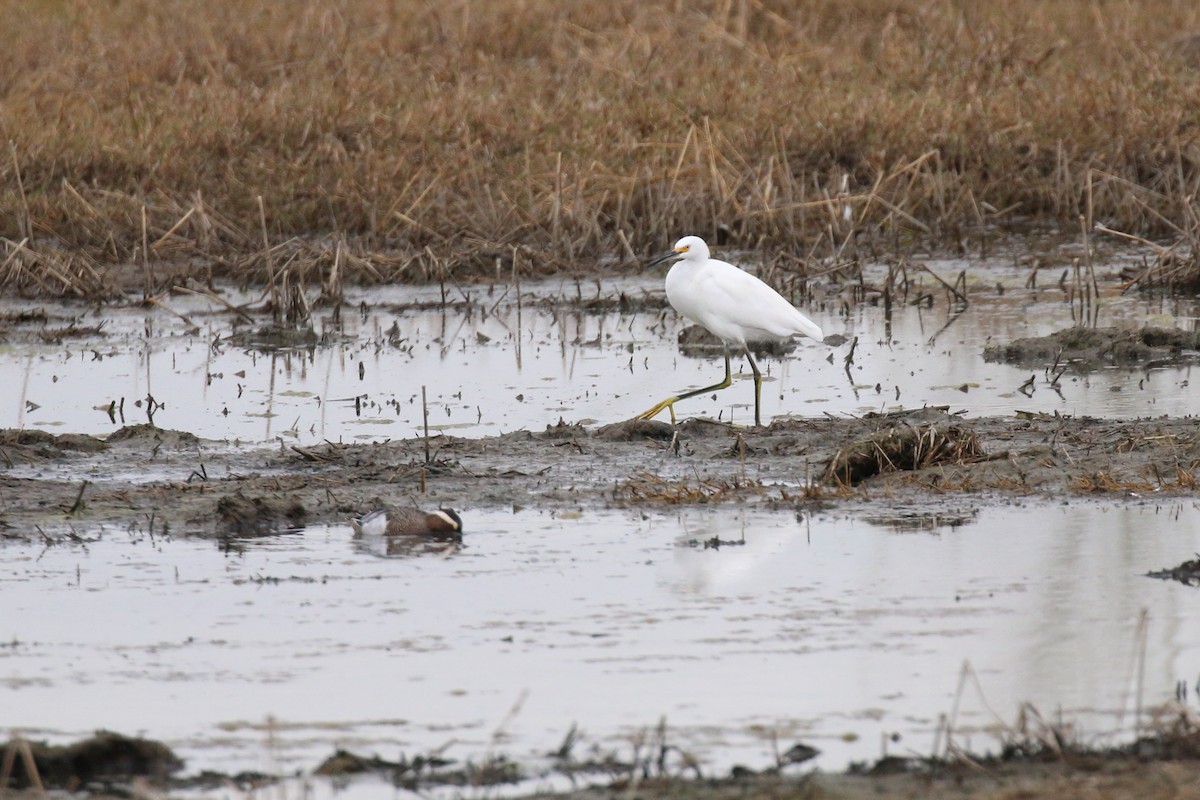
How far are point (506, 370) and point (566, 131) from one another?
5.46m

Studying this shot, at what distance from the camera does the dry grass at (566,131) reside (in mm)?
13320

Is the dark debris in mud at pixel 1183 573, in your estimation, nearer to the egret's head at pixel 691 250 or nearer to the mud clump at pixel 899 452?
the mud clump at pixel 899 452

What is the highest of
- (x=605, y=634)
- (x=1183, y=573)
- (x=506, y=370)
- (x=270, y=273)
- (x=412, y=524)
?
(x=270, y=273)

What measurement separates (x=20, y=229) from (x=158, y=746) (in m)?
9.95

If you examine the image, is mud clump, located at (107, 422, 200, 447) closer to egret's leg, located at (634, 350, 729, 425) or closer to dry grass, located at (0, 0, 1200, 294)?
egret's leg, located at (634, 350, 729, 425)

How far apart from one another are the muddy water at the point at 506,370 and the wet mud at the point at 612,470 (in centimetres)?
57

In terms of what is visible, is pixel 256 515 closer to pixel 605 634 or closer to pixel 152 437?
pixel 152 437

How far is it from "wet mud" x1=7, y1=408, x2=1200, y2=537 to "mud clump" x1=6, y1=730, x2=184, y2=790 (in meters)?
2.45

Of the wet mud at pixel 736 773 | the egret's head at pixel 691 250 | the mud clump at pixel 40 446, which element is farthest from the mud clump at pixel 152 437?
the wet mud at pixel 736 773

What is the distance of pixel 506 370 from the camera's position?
10188 millimetres

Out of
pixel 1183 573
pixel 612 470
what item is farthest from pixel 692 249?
pixel 1183 573

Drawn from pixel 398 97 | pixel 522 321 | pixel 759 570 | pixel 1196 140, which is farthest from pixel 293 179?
pixel 759 570

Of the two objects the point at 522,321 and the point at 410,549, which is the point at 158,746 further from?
the point at 522,321

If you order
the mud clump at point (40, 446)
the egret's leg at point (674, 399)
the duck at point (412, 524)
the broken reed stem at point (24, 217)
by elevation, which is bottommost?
the duck at point (412, 524)
